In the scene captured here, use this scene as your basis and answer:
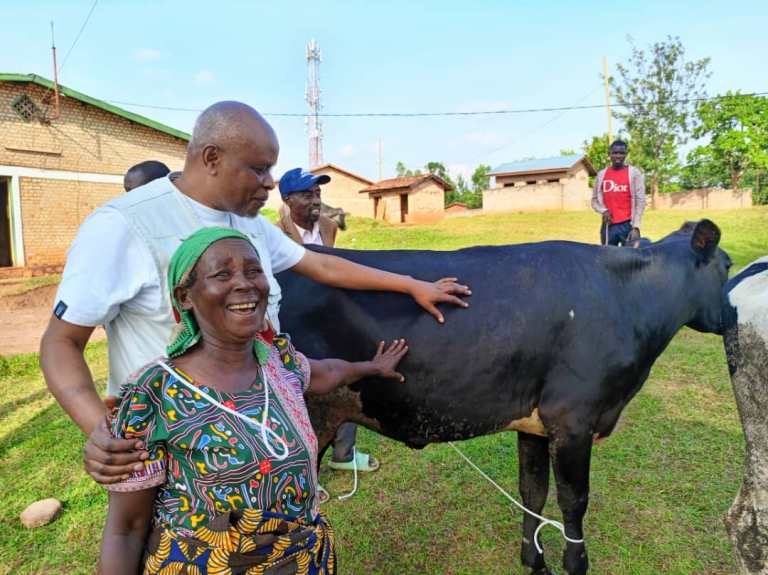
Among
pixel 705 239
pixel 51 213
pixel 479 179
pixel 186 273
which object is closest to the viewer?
pixel 186 273

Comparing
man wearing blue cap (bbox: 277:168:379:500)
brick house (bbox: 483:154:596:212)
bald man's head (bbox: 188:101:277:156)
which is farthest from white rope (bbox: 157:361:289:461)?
brick house (bbox: 483:154:596:212)

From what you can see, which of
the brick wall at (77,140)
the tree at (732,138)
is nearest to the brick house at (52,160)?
the brick wall at (77,140)

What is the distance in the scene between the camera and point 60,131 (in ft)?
48.0

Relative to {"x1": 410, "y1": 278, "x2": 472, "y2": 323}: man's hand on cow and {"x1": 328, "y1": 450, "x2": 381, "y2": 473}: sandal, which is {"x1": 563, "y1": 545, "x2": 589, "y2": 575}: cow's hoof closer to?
{"x1": 410, "y1": 278, "x2": 472, "y2": 323}: man's hand on cow

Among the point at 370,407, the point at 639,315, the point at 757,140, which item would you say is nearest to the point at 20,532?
the point at 370,407

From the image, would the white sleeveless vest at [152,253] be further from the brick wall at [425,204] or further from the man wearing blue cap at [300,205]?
the brick wall at [425,204]

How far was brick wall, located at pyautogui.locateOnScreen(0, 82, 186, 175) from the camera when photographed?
44.9 feet

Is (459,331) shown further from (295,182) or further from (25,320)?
(25,320)

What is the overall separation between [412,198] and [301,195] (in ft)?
91.5

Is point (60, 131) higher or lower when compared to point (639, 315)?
higher

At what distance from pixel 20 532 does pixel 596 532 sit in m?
3.59

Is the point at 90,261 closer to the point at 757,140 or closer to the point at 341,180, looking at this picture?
the point at 341,180

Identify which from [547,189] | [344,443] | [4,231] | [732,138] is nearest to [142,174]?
[344,443]

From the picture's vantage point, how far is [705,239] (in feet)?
9.98
